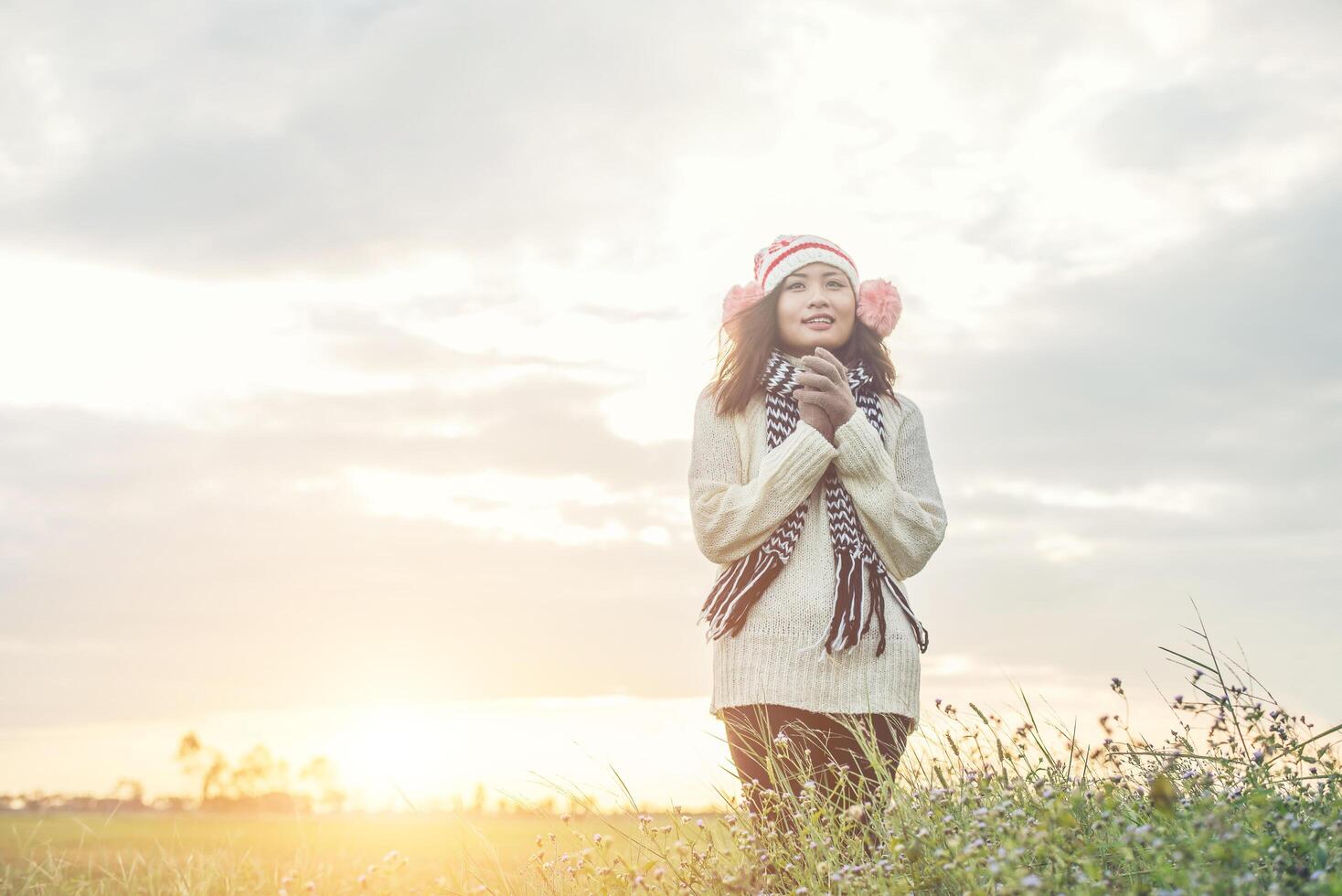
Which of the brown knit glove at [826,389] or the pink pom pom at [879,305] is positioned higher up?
the pink pom pom at [879,305]

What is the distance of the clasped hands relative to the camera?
4.59m

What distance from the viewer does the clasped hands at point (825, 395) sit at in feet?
15.1

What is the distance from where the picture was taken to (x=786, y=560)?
14.9 ft

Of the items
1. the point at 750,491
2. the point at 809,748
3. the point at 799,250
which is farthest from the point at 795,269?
the point at 809,748

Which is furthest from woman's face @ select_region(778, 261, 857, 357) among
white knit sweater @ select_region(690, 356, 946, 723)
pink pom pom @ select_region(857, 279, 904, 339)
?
white knit sweater @ select_region(690, 356, 946, 723)

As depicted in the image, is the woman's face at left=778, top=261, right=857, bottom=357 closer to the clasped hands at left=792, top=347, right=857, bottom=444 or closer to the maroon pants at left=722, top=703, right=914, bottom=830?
the clasped hands at left=792, top=347, right=857, bottom=444

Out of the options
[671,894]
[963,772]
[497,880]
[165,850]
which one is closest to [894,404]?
[963,772]

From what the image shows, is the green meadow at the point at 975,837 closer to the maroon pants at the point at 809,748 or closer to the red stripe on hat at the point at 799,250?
the maroon pants at the point at 809,748

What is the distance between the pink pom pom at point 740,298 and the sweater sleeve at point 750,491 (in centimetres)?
75

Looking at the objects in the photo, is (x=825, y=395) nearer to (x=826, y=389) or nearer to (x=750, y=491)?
(x=826, y=389)

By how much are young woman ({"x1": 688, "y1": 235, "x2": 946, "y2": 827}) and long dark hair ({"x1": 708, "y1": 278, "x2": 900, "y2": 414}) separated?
1 centimetres

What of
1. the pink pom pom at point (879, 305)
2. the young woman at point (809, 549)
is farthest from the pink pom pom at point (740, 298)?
the pink pom pom at point (879, 305)

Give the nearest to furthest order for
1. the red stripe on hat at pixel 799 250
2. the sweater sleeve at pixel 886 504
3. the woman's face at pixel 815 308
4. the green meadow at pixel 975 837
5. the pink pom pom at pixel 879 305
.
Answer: the green meadow at pixel 975 837
the sweater sleeve at pixel 886 504
the woman's face at pixel 815 308
the red stripe on hat at pixel 799 250
the pink pom pom at pixel 879 305

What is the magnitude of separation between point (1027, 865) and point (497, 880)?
2333 mm
